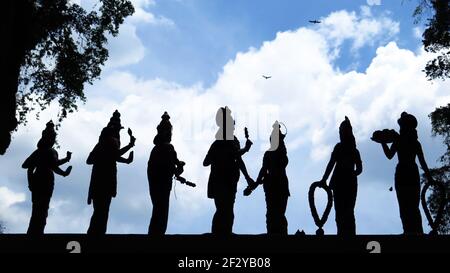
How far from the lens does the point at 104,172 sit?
8430 millimetres

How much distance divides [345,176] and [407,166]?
1.05 metres

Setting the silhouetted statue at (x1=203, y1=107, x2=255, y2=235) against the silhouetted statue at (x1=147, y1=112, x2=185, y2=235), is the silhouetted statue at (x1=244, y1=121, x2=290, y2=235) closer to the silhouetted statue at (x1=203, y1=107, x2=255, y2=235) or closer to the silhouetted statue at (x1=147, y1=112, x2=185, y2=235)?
the silhouetted statue at (x1=203, y1=107, x2=255, y2=235)

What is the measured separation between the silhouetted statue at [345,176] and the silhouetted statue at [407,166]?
507 mm

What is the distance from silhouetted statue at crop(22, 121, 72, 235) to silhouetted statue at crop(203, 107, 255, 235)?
279 centimetres

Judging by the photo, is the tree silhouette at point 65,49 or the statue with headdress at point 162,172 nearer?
the statue with headdress at point 162,172

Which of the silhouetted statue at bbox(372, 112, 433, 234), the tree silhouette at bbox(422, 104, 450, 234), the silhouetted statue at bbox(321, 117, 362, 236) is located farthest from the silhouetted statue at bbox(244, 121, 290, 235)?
the tree silhouette at bbox(422, 104, 450, 234)

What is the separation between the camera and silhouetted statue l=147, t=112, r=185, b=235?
8234mm

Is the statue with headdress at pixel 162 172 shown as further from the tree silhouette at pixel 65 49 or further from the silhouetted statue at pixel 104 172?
the tree silhouette at pixel 65 49

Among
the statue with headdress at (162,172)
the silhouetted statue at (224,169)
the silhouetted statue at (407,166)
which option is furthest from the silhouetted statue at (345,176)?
the statue with headdress at (162,172)

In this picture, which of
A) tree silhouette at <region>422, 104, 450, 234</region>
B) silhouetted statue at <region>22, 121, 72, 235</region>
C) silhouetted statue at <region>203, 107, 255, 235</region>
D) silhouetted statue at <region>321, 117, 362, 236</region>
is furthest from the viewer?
tree silhouette at <region>422, 104, 450, 234</region>

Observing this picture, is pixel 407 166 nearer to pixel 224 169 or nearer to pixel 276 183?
pixel 276 183

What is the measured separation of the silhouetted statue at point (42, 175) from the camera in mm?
9016
